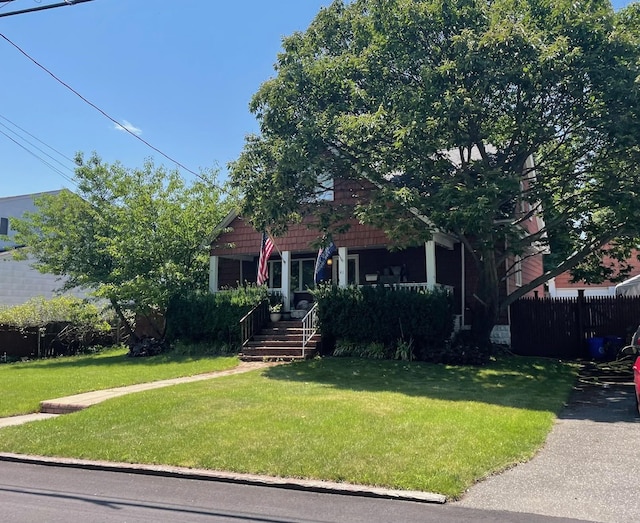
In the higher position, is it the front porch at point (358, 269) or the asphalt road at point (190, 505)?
the front porch at point (358, 269)

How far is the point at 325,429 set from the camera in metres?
7.54

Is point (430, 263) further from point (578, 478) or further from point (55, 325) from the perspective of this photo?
point (55, 325)

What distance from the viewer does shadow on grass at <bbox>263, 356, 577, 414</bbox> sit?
10523 millimetres

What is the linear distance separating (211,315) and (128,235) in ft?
14.9

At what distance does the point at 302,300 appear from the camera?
2131 cm

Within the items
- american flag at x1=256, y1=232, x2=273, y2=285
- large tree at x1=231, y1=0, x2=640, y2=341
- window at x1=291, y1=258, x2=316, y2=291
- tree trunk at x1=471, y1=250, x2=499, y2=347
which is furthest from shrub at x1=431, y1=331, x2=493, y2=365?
window at x1=291, y1=258, x2=316, y2=291

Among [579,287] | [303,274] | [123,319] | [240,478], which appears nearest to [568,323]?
[303,274]

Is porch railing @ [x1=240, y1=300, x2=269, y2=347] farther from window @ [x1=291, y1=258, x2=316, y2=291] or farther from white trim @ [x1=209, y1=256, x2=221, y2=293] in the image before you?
window @ [x1=291, y1=258, x2=316, y2=291]

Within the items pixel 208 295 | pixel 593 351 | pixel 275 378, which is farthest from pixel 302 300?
pixel 593 351

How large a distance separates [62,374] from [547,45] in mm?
15129

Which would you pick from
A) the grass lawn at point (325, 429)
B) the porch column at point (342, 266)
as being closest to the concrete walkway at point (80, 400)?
the grass lawn at point (325, 429)

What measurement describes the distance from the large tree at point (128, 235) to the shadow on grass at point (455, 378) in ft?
24.6

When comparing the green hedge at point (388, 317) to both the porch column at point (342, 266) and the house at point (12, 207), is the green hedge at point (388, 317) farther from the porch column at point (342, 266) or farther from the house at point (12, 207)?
the house at point (12, 207)

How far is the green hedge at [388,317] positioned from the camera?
15594 millimetres
